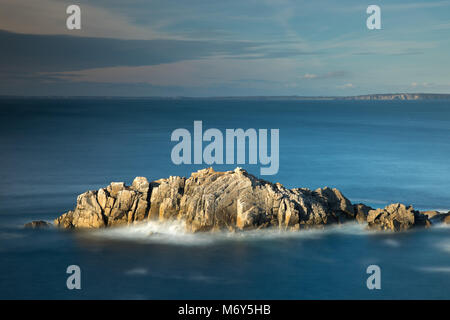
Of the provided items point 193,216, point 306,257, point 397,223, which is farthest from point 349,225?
point 193,216

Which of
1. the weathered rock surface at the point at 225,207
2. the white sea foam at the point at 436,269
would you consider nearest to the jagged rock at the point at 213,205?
the weathered rock surface at the point at 225,207

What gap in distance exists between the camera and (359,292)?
58.8 ft

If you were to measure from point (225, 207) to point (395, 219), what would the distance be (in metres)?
6.93

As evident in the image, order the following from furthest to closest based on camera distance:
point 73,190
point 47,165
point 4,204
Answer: point 47,165 → point 73,190 → point 4,204

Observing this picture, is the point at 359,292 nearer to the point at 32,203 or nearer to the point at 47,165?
the point at 32,203

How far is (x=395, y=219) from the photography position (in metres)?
22.4

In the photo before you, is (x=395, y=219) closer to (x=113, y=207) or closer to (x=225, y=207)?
(x=225, y=207)

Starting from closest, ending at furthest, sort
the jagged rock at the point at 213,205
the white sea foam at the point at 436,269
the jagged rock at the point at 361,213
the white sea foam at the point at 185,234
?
the white sea foam at the point at 436,269 → the white sea foam at the point at 185,234 → the jagged rock at the point at 213,205 → the jagged rock at the point at 361,213

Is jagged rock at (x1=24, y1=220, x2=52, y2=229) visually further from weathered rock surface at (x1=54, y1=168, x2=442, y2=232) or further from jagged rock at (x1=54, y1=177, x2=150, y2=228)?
jagged rock at (x1=54, y1=177, x2=150, y2=228)

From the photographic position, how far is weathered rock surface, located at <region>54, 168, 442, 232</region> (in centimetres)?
2166

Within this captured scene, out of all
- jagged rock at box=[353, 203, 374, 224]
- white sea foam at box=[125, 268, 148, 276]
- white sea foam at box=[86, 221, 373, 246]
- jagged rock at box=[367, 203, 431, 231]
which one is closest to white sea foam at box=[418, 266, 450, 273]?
jagged rock at box=[367, 203, 431, 231]

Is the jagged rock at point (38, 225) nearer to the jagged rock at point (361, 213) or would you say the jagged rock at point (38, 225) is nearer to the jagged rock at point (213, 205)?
the jagged rock at point (213, 205)

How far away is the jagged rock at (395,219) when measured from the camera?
2234 centimetres

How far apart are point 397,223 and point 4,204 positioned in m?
18.6
